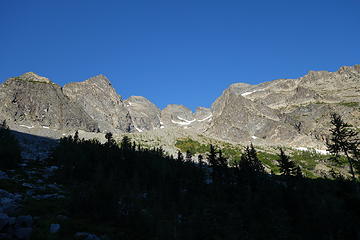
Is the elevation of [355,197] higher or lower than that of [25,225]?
higher

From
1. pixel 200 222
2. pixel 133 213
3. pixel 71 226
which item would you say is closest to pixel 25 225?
pixel 71 226

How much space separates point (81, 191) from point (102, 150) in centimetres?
6568

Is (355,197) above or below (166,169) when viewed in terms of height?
below

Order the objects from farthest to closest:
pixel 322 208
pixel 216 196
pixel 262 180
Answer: pixel 262 180 → pixel 216 196 → pixel 322 208

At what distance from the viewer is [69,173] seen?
56.2 metres

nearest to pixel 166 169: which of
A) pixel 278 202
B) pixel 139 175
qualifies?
pixel 139 175

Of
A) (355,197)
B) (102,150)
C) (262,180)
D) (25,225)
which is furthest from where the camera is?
(102,150)

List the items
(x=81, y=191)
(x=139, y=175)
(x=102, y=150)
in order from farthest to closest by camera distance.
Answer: (x=102, y=150)
(x=139, y=175)
(x=81, y=191)

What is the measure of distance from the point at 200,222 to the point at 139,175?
4863cm

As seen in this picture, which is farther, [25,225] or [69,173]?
[69,173]

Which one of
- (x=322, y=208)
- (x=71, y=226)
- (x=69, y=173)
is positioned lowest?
(x=71, y=226)

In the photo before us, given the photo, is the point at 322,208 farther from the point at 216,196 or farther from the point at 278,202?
the point at 216,196

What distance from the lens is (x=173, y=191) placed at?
6247 cm

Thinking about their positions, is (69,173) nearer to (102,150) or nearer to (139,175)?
(139,175)
